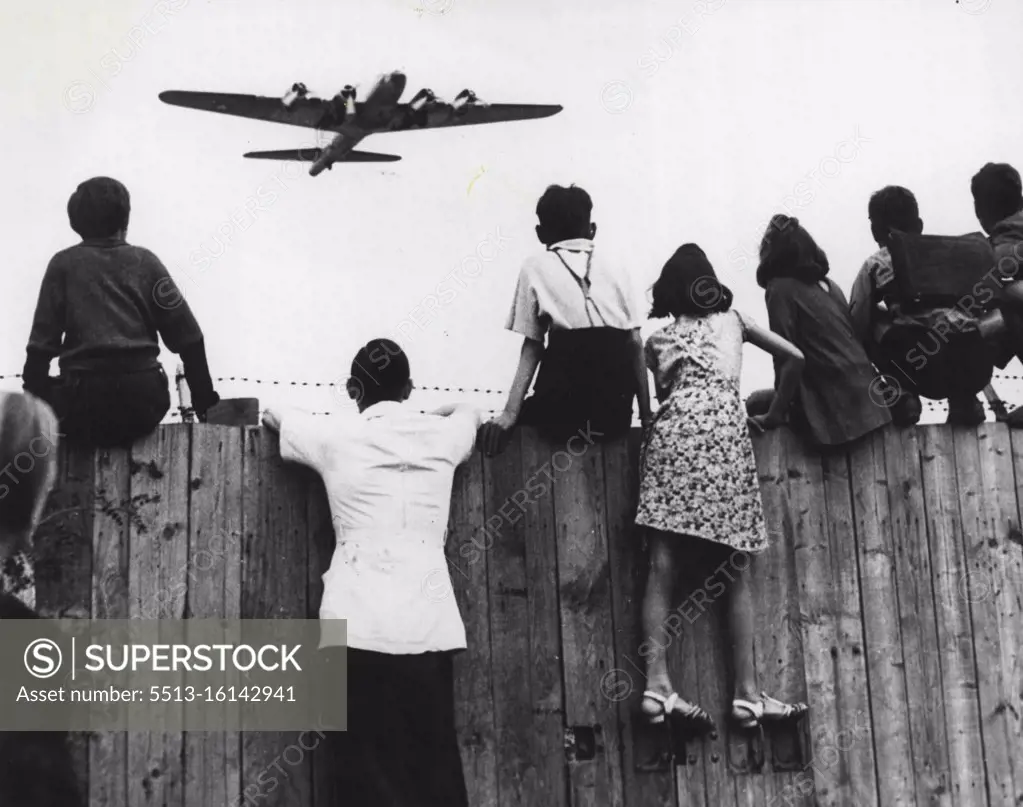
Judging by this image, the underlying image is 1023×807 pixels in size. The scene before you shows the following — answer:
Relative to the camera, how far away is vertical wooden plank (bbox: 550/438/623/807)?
5.36 meters

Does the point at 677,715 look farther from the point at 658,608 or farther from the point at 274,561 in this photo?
the point at 274,561

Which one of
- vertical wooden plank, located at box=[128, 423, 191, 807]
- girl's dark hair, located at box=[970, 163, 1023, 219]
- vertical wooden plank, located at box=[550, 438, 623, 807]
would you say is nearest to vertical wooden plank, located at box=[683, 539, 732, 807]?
vertical wooden plank, located at box=[550, 438, 623, 807]

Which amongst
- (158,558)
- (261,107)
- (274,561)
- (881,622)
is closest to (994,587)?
(881,622)

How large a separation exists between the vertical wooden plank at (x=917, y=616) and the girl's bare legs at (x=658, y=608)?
1175 millimetres

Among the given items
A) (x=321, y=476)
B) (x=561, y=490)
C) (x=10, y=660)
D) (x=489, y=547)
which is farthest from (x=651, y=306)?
(x=10, y=660)

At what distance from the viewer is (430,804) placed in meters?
4.48

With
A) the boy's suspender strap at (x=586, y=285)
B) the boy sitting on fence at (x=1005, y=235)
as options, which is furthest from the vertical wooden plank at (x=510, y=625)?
the boy sitting on fence at (x=1005, y=235)

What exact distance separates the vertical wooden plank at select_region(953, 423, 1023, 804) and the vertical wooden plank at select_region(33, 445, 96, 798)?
385 cm

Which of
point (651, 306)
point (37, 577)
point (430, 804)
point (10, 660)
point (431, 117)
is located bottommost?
point (430, 804)

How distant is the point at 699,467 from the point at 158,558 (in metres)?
2.20

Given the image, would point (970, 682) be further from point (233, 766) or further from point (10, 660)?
point (10, 660)

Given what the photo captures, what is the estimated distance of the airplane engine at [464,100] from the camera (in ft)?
66.4

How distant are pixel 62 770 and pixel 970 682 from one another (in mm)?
3843

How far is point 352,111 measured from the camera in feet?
65.0
